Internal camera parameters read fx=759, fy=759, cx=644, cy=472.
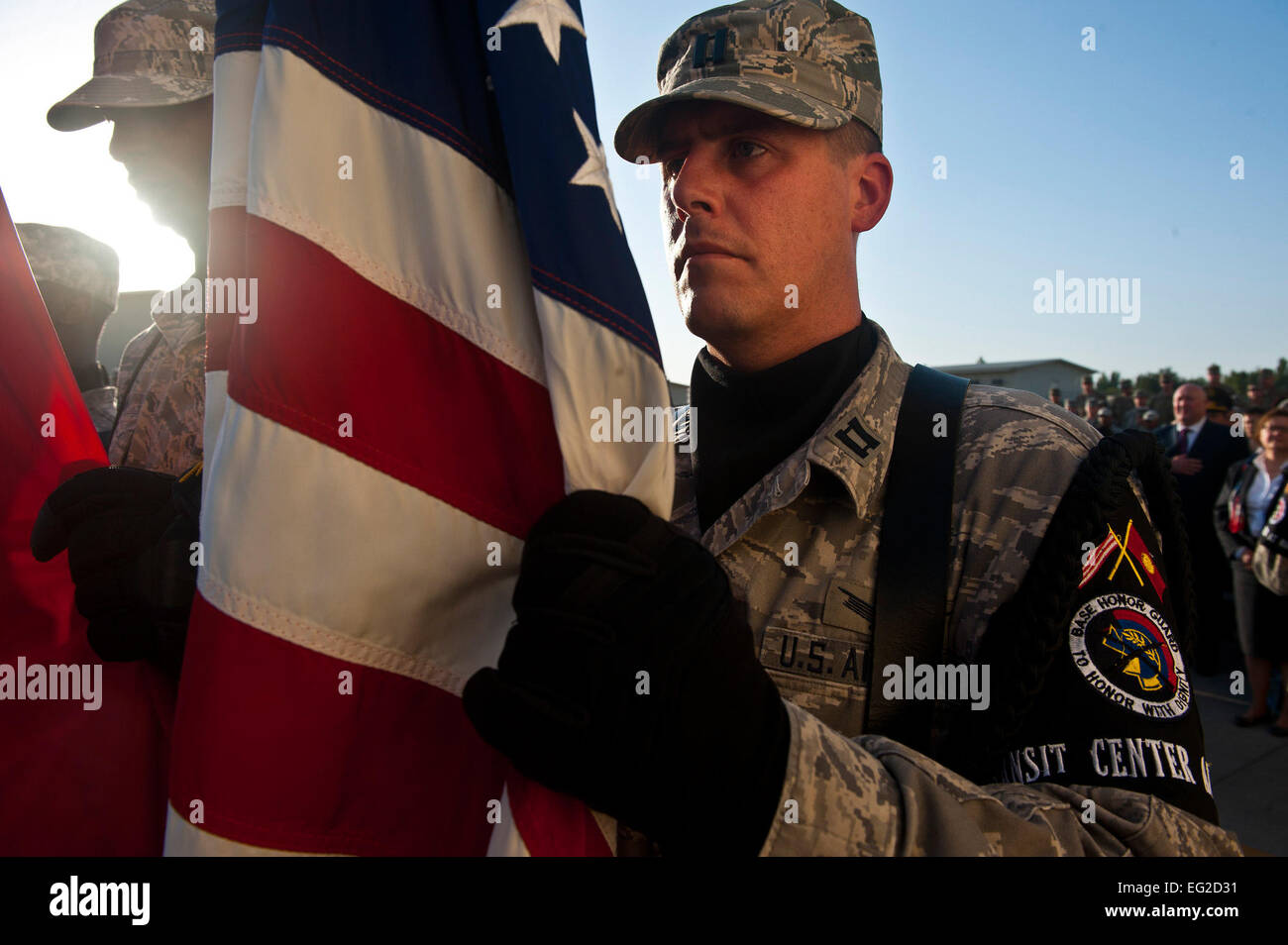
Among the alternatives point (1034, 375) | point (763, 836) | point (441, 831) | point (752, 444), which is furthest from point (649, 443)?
point (1034, 375)

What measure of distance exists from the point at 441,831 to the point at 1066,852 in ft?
2.33

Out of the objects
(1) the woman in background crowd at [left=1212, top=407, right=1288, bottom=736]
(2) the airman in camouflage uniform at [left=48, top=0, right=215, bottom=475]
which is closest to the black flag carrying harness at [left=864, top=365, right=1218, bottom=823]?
(2) the airman in camouflage uniform at [left=48, top=0, right=215, bottom=475]

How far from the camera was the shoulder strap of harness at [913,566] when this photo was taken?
1121 millimetres

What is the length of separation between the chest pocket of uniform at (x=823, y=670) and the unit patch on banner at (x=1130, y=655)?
0.97 feet

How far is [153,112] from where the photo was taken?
65.8 inches

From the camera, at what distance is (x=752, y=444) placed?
1.45m

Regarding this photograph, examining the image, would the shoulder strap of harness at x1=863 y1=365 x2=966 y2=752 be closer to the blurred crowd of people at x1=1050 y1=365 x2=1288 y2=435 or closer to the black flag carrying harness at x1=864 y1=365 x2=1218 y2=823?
the black flag carrying harness at x1=864 y1=365 x2=1218 y2=823

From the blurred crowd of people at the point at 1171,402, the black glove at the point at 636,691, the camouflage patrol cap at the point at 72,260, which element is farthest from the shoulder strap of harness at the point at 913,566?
the camouflage patrol cap at the point at 72,260

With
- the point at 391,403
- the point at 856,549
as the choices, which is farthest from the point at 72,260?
the point at 856,549

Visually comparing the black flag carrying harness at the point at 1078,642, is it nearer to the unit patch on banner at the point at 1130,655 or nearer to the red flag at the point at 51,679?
the unit patch on banner at the point at 1130,655

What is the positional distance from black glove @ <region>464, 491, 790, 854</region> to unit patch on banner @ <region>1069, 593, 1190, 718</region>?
504mm

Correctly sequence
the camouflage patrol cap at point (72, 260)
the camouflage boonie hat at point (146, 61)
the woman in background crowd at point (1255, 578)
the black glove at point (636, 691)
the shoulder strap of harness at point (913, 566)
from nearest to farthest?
the black glove at point (636, 691)
the shoulder strap of harness at point (913, 566)
the camouflage boonie hat at point (146, 61)
the camouflage patrol cap at point (72, 260)
the woman in background crowd at point (1255, 578)

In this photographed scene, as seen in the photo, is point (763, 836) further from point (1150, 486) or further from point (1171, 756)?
point (1150, 486)

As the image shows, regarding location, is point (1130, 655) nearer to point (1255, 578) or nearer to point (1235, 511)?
point (1255, 578)
